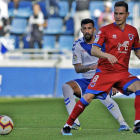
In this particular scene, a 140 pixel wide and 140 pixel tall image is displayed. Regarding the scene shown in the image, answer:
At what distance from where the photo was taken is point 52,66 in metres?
16.0

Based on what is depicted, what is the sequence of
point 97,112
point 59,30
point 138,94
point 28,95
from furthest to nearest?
point 59,30, point 28,95, point 97,112, point 138,94

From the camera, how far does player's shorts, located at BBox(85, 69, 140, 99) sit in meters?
6.37

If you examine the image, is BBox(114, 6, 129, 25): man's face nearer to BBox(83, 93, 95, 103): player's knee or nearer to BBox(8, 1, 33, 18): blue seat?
BBox(83, 93, 95, 103): player's knee

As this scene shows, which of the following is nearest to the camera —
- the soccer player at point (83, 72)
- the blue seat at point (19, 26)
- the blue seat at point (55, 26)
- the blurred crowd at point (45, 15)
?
the soccer player at point (83, 72)

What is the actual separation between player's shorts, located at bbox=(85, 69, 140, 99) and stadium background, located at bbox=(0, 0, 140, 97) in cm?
842

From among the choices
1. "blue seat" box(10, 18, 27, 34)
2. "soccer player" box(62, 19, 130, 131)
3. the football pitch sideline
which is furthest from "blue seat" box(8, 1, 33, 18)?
"soccer player" box(62, 19, 130, 131)

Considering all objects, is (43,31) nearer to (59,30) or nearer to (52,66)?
(59,30)

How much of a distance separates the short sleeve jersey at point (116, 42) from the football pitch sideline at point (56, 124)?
108 centimetres

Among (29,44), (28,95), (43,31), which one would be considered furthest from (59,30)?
(28,95)

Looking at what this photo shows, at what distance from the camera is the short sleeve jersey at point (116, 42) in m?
6.37

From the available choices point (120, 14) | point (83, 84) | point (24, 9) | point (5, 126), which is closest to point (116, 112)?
point (83, 84)

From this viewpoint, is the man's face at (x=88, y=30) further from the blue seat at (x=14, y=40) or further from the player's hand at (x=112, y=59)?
the blue seat at (x=14, y=40)

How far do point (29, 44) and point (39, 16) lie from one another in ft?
4.50

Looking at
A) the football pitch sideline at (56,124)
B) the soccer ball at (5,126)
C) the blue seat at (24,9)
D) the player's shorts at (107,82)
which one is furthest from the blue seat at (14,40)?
the player's shorts at (107,82)
